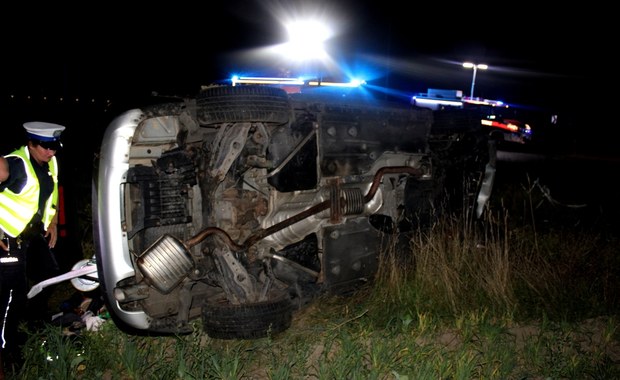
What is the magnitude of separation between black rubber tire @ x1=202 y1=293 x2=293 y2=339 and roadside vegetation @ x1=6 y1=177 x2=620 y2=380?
143mm

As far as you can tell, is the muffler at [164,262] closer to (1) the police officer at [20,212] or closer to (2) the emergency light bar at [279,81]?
(1) the police officer at [20,212]

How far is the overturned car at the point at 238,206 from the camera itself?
307 centimetres

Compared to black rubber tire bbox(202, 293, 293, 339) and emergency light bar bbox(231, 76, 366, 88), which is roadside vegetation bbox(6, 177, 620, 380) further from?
emergency light bar bbox(231, 76, 366, 88)

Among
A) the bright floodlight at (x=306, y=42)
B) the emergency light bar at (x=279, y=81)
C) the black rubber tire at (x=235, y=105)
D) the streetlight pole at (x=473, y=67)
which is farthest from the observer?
the streetlight pole at (x=473, y=67)

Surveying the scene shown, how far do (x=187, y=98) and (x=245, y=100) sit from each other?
0.44 metres

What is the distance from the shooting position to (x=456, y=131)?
4.61m

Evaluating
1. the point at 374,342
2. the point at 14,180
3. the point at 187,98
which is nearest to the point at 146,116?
the point at 187,98

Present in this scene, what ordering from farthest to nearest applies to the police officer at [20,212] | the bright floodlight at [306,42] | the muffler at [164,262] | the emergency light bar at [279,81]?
the bright floodlight at [306,42] < the emergency light bar at [279,81] < the police officer at [20,212] < the muffler at [164,262]

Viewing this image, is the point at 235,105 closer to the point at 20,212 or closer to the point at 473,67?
the point at 20,212

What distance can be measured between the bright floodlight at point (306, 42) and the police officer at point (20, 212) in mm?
6508

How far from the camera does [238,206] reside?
11.2 feet

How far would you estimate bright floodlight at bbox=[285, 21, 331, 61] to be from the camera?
9.74 meters

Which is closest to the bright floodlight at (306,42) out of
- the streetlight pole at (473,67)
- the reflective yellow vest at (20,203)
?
the reflective yellow vest at (20,203)

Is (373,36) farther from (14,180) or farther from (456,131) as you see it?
(14,180)
